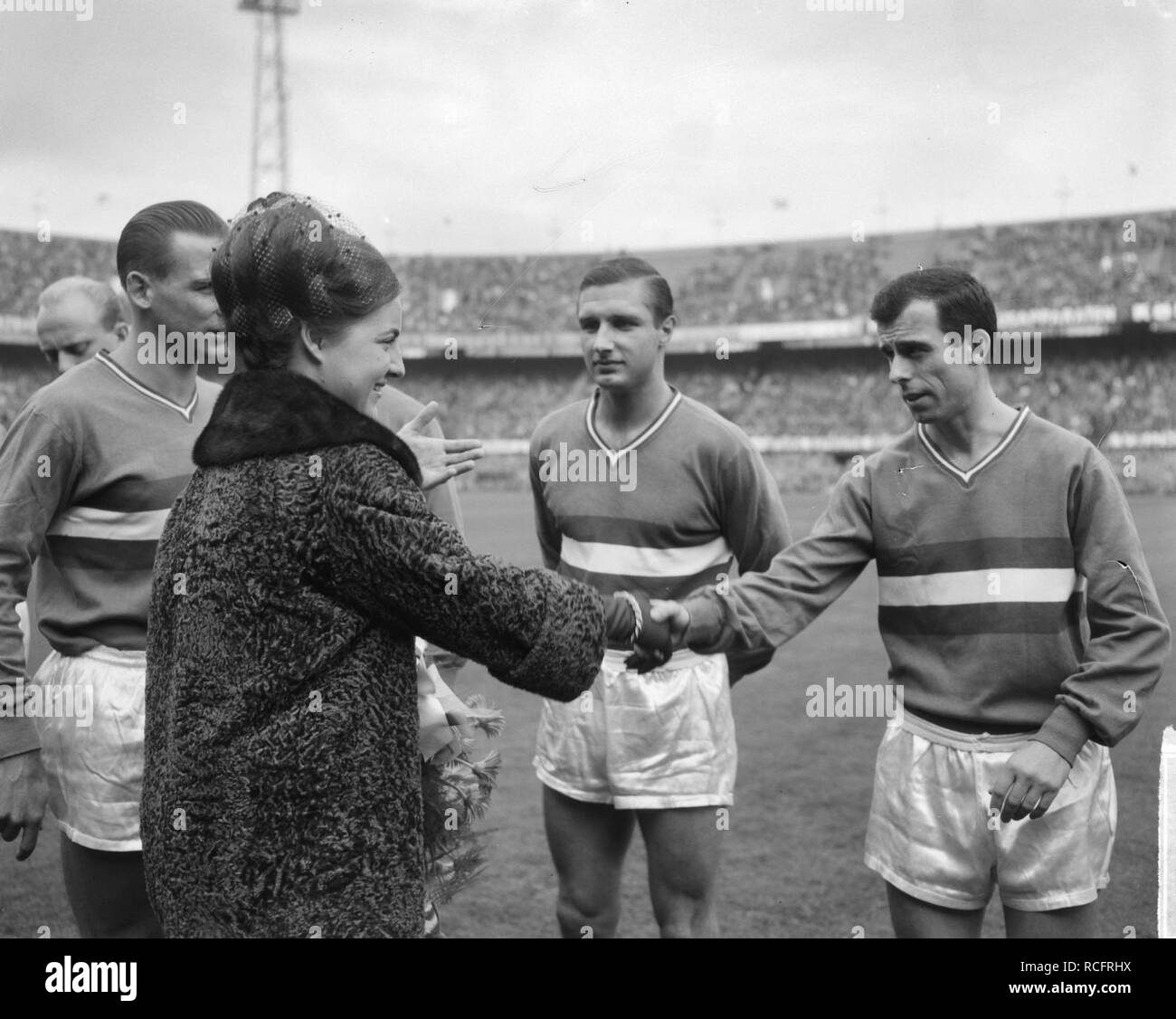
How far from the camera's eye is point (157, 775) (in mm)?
1941

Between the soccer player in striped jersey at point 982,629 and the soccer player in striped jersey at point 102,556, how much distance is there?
1442 millimetres

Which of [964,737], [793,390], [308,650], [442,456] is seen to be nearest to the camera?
[308,650]

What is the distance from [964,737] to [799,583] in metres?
0.55

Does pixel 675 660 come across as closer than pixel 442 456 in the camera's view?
A: No

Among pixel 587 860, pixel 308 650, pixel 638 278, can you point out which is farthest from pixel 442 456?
pixel 587 860

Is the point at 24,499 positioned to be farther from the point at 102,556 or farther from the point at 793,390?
the point at 793,390

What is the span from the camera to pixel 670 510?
358 cm

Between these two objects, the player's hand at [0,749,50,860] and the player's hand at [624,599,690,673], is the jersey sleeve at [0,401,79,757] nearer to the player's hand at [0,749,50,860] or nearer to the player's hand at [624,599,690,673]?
the player's hand at [0,749,50,860]

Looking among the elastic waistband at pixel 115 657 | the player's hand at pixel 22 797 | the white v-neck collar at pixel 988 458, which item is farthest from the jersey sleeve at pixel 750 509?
the player's hand at pixel 22 797

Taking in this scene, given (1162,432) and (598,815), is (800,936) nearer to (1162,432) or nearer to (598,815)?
(598,815)

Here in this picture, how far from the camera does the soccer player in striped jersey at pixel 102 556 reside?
9.89ft

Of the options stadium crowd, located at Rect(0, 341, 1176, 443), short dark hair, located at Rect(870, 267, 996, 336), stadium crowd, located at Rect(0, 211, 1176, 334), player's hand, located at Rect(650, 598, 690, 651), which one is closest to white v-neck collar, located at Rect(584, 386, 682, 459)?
short dark hair, located at Rect(870, 267, 996, 336)

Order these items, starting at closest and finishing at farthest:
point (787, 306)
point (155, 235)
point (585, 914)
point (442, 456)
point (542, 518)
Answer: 1. point (442, 456)
2. point (155, 235)
3. point (585, 914)
4. point (542, 518)
5. point (787, 306)

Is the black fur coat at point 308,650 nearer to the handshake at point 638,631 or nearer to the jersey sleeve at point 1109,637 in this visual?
the handshake at point 638,631
